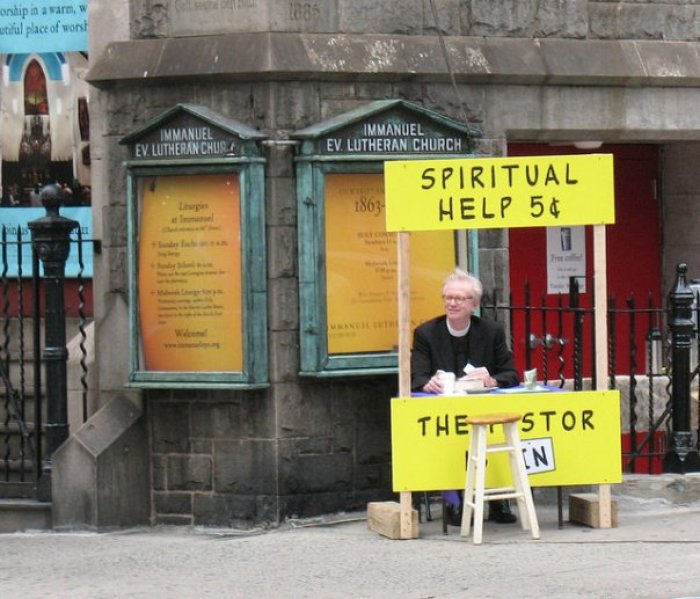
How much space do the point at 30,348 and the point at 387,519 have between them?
11.6 feet

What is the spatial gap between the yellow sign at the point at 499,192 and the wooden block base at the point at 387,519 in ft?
5.55

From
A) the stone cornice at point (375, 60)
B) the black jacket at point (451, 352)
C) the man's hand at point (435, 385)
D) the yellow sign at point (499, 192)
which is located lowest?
the man's hand at point (435, 385)

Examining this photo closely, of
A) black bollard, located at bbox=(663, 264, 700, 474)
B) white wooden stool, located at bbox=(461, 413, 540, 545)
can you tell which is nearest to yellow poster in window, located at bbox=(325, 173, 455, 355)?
white wooden stool, located at bbox=(461, 413, 540, 545)

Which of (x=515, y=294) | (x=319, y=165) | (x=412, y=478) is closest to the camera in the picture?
(x=412, y=478)

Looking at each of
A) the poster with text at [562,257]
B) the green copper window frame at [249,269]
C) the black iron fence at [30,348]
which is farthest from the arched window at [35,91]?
the poster with text at [562,257]

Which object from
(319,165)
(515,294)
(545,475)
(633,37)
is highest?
(633,37)

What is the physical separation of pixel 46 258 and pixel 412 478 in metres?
2.96

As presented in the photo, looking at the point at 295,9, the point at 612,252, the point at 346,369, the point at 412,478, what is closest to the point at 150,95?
the point at 295,9

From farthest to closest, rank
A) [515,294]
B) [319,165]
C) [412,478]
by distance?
[515,294] < [319,165] < [412,478]

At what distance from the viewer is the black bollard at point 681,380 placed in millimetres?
11008

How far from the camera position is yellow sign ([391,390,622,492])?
9867 millimetres

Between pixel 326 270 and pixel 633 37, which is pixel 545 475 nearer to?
pixel 326 270

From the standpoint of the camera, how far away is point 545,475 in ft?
32.7

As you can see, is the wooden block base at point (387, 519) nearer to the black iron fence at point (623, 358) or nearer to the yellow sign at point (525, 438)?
the yellow sign at point (525, 438)
